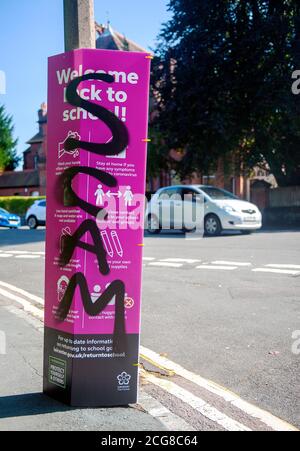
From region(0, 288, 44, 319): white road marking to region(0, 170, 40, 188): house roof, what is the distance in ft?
194

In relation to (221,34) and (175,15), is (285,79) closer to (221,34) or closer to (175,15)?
(221,34)

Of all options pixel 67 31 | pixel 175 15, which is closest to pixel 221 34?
pixel 175 15

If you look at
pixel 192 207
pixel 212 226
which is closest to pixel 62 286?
pixel 212 226

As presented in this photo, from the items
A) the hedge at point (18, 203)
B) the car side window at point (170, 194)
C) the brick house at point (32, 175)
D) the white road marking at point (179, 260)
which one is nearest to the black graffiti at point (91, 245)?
the white road marking at point (179, 260)

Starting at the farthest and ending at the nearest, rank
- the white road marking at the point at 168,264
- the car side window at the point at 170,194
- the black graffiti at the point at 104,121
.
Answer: the car side window at the point at 170,194 < the white road marking at the point at 168,264 < the black graffiti at the point at 104,121

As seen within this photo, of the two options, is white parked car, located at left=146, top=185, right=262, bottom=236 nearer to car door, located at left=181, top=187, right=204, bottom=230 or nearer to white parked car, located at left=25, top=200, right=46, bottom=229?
car door, located at left=181, top=187, right=204, bottom=230

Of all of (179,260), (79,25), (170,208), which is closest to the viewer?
(79,25)

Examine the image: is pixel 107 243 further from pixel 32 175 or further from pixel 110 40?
pixel 32 175

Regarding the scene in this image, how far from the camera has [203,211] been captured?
1972cm

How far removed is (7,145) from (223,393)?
73600 mm

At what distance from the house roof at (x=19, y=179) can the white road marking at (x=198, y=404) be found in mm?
63345

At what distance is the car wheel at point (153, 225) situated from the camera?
20.9m

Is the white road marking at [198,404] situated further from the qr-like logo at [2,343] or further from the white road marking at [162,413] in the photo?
the qr-like logo at [2,343]
